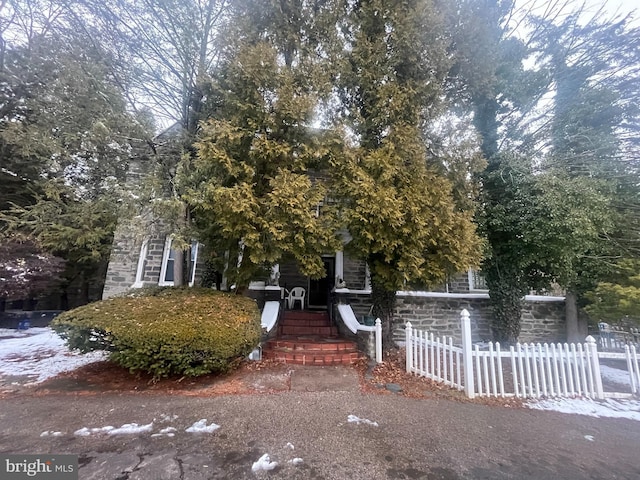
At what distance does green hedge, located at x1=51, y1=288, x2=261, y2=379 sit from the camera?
4.75 meters

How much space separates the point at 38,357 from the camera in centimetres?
680

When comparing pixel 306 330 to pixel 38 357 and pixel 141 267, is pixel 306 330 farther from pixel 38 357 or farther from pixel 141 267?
pixel 38 357

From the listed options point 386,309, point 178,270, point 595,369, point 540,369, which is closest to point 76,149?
point 178,270

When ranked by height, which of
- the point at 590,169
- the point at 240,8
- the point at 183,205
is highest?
the point at 240,8

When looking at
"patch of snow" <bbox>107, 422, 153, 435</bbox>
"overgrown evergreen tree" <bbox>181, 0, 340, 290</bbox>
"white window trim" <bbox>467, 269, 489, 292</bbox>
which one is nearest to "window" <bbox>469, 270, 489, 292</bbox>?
"white window trim" <bbox>467, 269, 489, 292</bbox>

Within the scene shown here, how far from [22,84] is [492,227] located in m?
13.8

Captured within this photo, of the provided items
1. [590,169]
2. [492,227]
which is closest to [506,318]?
[492,227]

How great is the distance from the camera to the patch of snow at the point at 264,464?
285 cm

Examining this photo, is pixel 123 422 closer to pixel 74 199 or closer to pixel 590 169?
pixel 74 199

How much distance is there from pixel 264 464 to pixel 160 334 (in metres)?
2.76

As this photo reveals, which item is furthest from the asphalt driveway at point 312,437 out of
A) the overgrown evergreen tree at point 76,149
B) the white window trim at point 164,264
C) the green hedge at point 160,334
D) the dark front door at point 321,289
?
the dark front door at point 321,289

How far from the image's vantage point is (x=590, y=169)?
7.39 m

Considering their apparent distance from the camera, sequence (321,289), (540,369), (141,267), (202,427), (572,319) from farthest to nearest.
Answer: (321,289) < (141,267) < (572,319) < (540,369) < (202,427)

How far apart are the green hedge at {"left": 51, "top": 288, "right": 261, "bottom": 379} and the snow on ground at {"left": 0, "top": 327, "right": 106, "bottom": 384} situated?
94 centimetres
